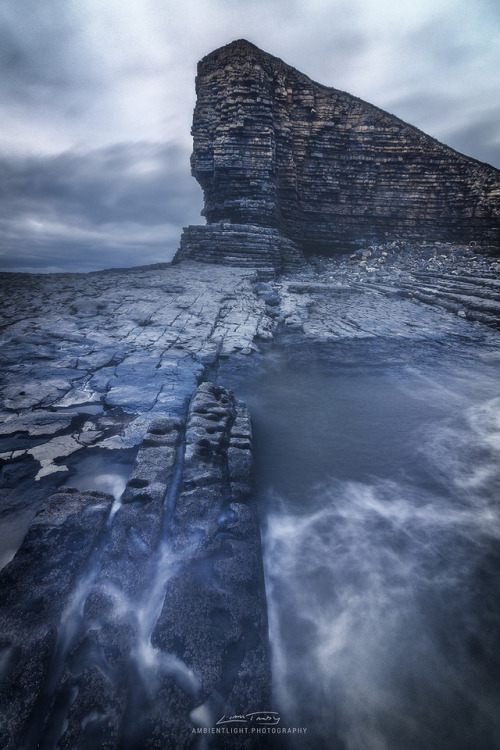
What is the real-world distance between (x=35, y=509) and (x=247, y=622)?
207cm

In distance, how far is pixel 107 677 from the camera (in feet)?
5.44

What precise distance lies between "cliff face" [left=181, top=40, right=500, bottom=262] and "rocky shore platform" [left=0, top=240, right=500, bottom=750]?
842cm

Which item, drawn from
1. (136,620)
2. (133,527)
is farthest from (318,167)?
(136,620)

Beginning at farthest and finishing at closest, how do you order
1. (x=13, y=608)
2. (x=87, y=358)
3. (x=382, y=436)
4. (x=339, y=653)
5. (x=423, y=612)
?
(x=87, y=358) < (x=382, y=436) < (x=423, y=612) < (x=339, y=653) < (x=13, y=608)

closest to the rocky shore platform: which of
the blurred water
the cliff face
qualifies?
the blurred water

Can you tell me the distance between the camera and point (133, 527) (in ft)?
7.79

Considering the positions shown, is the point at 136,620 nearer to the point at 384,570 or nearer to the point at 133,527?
the point at 133,527

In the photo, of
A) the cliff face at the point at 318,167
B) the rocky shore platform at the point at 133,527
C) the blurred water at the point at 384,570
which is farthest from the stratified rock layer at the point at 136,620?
the cliff face at the point at 318,167

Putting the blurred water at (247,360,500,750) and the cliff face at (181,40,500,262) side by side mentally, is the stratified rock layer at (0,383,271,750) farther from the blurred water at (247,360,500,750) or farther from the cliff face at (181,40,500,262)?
the cliff face at (181,40,500,262)

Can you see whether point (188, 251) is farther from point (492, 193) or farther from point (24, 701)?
point (492, 193)

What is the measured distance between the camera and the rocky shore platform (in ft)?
5.25

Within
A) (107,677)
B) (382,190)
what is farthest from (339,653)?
(382,190)

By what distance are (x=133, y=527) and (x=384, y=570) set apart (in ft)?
7.08

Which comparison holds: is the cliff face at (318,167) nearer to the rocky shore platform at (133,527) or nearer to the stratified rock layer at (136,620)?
the rocky shore platform at (133,527)
